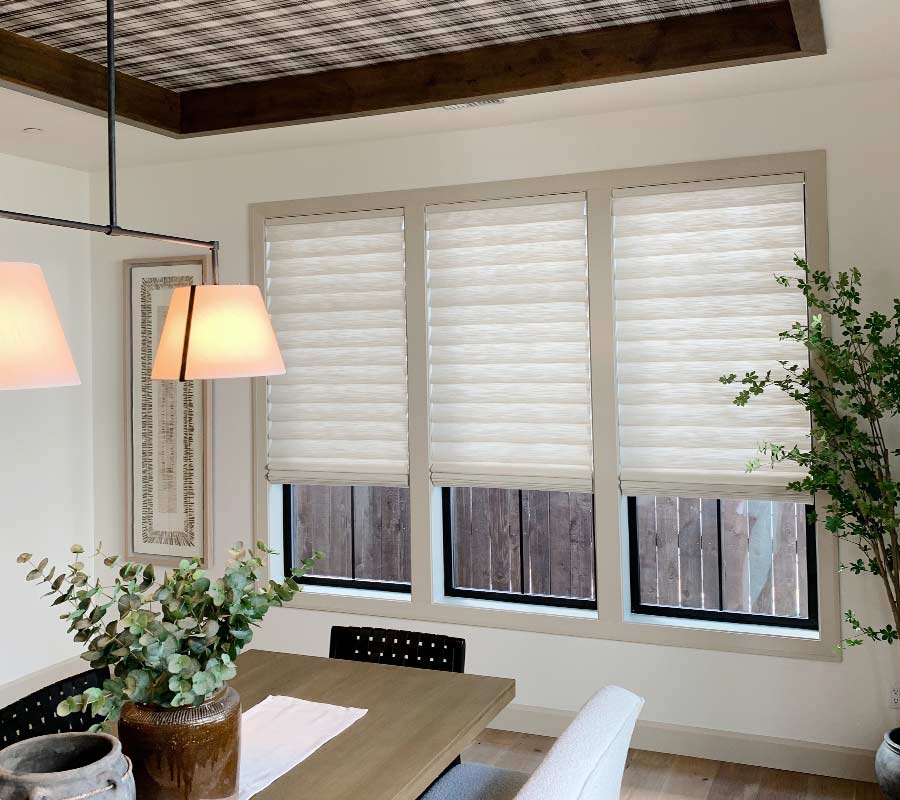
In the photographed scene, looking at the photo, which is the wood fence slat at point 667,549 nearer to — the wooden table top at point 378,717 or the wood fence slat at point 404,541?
the wood fence slat at point 404,541

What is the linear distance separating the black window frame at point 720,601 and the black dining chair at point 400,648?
1286mm

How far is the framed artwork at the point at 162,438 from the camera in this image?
4461 millimetres

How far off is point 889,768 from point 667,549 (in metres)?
1.11

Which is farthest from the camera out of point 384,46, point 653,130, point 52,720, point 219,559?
point 219,559

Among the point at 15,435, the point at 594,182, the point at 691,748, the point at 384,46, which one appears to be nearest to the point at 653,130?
the point at 594,182

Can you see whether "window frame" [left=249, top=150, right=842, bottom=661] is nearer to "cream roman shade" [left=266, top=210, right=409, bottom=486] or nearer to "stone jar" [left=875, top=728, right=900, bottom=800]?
"cream roman shade" [left=266, top=210, right=409, bottom=486]

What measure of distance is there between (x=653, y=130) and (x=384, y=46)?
3.56ft

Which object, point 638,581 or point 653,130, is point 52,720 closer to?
point 638,581

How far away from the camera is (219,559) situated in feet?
14.7

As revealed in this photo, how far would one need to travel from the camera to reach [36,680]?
14.3 ft

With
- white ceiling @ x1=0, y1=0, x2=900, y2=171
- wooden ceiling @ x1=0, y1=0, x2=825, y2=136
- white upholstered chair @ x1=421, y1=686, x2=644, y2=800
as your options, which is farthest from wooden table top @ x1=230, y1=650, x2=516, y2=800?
white ceiling @ x1=0, y1=0, x2=900, y2=171

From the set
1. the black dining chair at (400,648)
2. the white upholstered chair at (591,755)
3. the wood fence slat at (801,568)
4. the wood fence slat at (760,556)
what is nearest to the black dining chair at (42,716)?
the black dining chair at (400,648)

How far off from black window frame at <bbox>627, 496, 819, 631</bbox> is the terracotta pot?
230cm

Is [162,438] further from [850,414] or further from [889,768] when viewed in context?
[889,768]
